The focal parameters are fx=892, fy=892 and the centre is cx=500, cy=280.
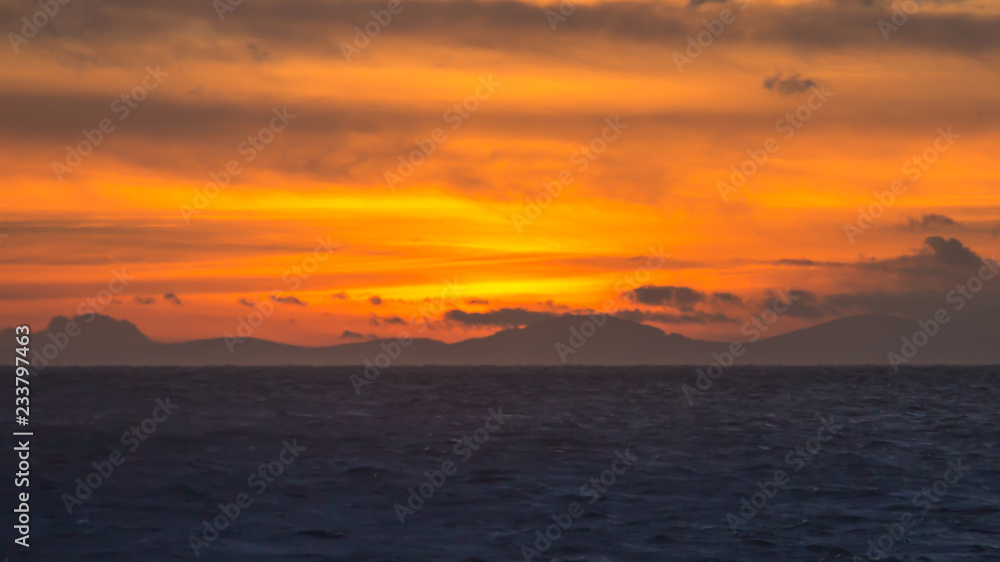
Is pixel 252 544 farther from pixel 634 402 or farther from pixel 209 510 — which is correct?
pixel 634 402

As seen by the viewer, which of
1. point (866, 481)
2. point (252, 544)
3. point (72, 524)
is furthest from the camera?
point (866, 481)

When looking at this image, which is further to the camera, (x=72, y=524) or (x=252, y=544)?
(x=72, y=524)

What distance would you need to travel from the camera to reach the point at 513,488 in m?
31.5

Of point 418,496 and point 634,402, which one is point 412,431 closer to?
point 418,496

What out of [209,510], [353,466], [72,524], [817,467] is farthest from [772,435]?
[72,524]

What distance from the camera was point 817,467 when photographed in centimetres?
3634

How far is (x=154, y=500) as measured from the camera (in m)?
29.2

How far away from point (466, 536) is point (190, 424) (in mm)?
31917

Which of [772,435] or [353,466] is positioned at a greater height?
[353,466]

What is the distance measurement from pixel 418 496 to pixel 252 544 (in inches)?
289

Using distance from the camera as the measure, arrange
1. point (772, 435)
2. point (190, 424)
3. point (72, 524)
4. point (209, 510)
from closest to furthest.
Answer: point (72, 524) < point (209, 510) < point (772, 435) < point (190, 424)

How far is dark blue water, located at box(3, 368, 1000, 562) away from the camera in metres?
23.8

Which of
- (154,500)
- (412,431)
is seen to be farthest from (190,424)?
(154,500)

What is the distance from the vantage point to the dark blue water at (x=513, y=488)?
23781 mm
